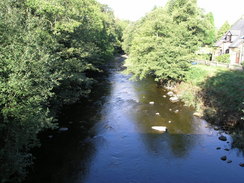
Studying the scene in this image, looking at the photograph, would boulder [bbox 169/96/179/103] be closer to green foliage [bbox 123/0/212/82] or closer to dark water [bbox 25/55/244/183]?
dark water [bbox 25/55/244/183]

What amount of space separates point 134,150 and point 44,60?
720cm

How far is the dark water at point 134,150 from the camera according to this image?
990cm

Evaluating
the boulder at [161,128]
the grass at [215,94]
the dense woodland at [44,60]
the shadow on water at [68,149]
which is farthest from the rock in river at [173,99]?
the shadow on water at [68,149]

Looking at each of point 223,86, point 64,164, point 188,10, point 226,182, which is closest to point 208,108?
point 223,86

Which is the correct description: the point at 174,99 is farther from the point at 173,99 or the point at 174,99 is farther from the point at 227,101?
the point at 227,101

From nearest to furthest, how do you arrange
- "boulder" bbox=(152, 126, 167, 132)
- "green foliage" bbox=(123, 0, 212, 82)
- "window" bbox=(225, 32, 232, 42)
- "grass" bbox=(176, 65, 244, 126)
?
"boulder" bbox=(152, 126, 167, 132) < "grass" bbox=(176, 65, 244, 126) < "green foliage" bbox=(123, 0, 212, 82) < "window" bbox=(225, 32, 232, 42)

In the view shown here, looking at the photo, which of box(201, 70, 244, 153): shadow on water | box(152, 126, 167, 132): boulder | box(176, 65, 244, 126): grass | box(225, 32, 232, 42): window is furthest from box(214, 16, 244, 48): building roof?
box(152, 126, 167, 132): boulder

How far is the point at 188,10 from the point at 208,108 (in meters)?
17.4

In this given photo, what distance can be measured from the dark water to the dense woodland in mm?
1614

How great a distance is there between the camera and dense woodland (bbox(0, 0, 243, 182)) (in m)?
7.88

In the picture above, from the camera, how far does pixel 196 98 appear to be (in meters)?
19.8

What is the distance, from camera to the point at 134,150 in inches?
478

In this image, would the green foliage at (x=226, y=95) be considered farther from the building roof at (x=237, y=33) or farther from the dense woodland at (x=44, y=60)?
the building roof at (x=237, y=33)

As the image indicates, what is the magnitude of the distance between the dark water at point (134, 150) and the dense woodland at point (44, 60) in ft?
5.29
